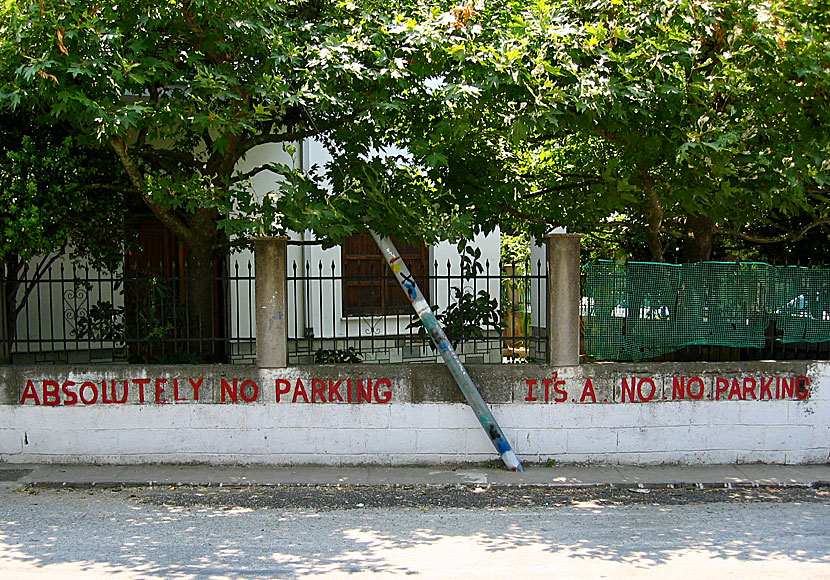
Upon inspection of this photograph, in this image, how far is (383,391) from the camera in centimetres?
841

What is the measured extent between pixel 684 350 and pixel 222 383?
520 cm

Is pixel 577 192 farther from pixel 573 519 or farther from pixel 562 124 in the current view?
pixel 573 519

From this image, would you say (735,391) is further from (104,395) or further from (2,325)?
(2,325)

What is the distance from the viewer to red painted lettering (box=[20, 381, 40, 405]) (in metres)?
8.27

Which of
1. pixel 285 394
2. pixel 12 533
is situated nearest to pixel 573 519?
pixel 285 394

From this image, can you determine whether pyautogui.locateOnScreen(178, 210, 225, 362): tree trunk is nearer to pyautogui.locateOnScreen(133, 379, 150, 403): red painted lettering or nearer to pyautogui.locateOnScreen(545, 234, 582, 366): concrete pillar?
pyautogui.locateOnScreen(133, 379, 150, 403): red painted lettering

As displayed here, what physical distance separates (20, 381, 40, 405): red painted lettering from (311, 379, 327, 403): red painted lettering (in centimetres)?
282

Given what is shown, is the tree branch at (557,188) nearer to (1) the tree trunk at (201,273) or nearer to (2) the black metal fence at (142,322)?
(2) the black metal fence at (142,322)

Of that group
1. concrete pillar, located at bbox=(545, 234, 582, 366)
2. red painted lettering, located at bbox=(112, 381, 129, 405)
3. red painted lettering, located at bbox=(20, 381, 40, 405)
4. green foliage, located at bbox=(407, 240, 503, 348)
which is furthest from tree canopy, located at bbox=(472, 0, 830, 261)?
red painted lettering, located at bbox=(20, 381, 40, 405)

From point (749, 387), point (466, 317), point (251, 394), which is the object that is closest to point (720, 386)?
point (749, 387)

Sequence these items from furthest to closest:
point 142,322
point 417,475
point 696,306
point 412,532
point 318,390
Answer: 1. point 696,306
2. point 142,322
3. point 318,390
4. point 417,475
5. point 412,532

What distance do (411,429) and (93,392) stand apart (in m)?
3.31

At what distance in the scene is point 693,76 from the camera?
24.9 feet

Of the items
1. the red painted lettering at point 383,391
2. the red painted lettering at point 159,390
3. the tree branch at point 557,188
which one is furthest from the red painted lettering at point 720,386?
the red painted lettering at point 159,390
